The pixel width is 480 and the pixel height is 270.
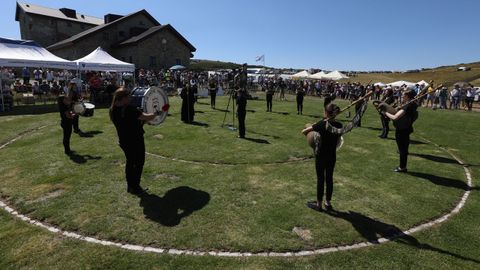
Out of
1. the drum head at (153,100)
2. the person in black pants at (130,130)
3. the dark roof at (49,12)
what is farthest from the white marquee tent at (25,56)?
the dark roof at (49,12)

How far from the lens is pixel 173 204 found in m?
7.51

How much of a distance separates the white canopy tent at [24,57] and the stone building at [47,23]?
132 feet

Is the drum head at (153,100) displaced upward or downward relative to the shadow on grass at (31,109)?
upward

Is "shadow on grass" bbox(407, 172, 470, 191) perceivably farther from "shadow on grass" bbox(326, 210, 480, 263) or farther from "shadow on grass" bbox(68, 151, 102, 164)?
"shadow on grass" bbox(68, 151, 102, 164)

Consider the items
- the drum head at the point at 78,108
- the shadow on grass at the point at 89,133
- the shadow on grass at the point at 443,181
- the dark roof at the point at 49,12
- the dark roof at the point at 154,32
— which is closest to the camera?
the shadow on grass at the point at 443,181

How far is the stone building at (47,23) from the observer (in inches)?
2251

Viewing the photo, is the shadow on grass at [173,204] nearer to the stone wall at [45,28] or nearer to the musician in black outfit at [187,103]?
the musician in black outfit at [187,103]

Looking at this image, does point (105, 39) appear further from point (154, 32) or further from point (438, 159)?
point (438, 159)

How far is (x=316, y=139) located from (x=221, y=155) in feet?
17.0

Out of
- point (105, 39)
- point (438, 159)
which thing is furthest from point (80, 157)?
point (105, 39)

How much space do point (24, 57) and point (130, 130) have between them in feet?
58.7

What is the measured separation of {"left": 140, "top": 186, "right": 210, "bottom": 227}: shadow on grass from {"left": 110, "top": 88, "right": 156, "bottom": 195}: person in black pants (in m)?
0.48

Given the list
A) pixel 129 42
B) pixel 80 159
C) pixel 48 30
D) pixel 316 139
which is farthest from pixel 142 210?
pixel 48 30

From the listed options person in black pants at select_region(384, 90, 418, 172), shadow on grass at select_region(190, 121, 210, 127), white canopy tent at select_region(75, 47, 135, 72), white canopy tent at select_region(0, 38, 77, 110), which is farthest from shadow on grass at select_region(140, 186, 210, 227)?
white canopy tent at select_region(75, 47, 135, 72)
